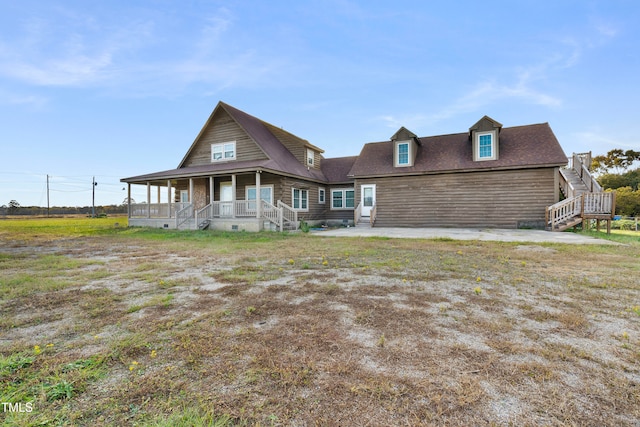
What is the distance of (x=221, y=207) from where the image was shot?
16641 mm

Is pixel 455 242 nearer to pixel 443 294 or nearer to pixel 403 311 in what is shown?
pixel 443 294

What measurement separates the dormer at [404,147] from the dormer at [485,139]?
3385 mm

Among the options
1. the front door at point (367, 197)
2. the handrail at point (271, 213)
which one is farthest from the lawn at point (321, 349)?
the front door at point (367, 197)

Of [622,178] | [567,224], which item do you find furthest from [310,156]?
[622,178]

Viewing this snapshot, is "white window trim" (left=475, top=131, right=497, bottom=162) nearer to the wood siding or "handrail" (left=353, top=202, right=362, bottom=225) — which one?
"handrail" (left=353, top=202, right=362, bottom=225)

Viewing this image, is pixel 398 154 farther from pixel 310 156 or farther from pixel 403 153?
pixel 310 156

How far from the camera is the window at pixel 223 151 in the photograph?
730 inches

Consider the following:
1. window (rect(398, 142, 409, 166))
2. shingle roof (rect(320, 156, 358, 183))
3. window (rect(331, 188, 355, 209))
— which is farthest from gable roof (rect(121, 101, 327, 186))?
window (rect(398, 142, 409, 166))

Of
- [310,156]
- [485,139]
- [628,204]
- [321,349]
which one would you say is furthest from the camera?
[628,204]

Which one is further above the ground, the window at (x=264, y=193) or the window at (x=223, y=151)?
the window at (x=223, y=151)

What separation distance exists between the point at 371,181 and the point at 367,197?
3.64ft

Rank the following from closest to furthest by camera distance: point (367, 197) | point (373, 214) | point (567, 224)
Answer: point (567, 224) < point (373, 214) < point (367, 197)

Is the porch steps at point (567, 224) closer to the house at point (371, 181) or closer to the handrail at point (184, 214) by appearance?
the house at point (371, 181)

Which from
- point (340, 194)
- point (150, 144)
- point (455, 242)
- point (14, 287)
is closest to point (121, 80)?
point (150, 144)
